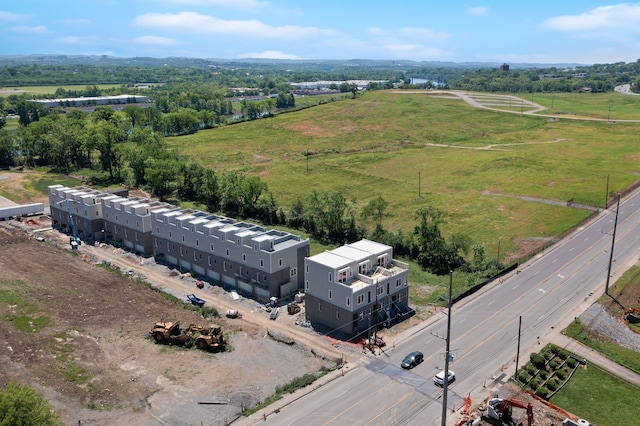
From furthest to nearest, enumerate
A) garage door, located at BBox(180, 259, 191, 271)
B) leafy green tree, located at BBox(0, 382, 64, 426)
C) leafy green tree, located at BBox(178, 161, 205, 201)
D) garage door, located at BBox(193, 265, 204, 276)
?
leafy green tree, located at BBox(178, 161, 205, 201) < garage door, located at BBox(180, 259, 191, 271) < garage door, located at BBox(193, 265, 204, 276) < leafy green tree, located at BBox(0, 382, 64, 426)

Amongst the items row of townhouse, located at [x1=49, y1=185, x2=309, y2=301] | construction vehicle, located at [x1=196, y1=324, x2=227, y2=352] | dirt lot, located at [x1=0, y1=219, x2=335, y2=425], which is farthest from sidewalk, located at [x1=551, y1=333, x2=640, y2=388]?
construction vehicle, located at [x1=196, y1=324, x2=227, y2=352]

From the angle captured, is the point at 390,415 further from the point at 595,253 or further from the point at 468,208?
the point at 468,208

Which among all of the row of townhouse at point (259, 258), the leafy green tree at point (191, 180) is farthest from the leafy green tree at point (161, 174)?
the row of townhouse at point (259, 258)

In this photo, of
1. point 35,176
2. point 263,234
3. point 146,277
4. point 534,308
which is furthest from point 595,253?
point 35,176

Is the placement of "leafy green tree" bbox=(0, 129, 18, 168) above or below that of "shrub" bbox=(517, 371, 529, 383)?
above

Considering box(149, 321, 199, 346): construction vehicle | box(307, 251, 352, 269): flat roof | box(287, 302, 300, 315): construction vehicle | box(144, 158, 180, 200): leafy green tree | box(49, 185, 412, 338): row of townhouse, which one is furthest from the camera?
box(144, 158, 180, 200): leafy green tree

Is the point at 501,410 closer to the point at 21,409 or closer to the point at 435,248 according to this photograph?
the point at 21,409

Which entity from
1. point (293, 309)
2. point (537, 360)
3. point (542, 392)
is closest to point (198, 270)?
point (293, 309)

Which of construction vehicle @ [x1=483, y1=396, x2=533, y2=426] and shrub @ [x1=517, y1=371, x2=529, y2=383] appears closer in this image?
construction vehicle @ [x1=483, y1=396, x2=533, y2=426]

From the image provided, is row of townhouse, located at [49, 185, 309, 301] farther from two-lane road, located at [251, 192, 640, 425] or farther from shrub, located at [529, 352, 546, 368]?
shrub, located at [529, 352, 546, 368]
